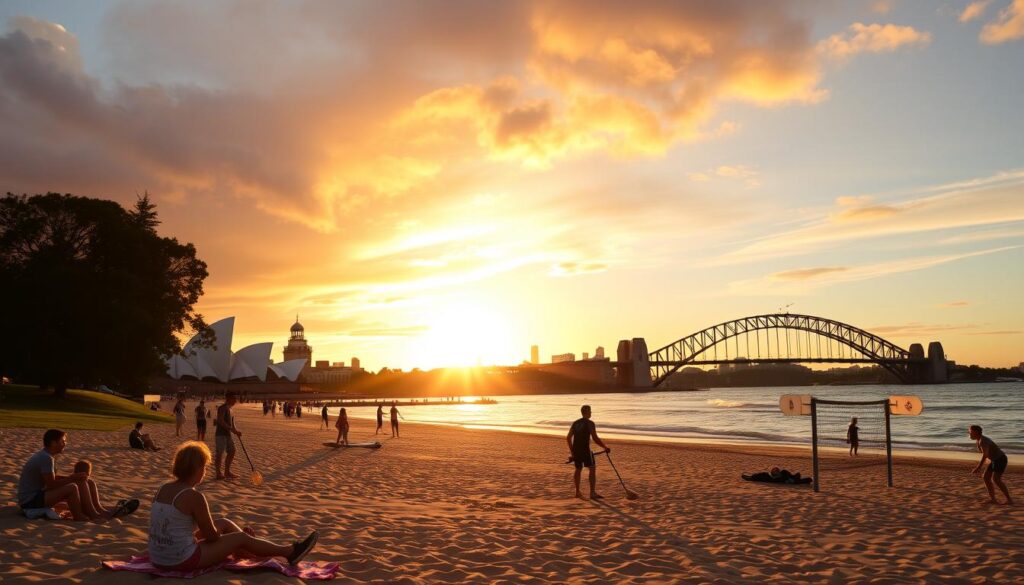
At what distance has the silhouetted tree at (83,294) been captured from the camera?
3347cm

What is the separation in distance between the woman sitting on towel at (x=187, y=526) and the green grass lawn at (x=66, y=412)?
67.7 ft

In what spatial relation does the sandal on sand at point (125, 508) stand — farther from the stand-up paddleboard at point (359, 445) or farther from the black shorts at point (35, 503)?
the stand-up paddleboard at point (359, 445)

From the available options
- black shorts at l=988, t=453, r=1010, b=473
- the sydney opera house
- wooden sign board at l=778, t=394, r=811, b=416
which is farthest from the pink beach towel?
the sydney opera house

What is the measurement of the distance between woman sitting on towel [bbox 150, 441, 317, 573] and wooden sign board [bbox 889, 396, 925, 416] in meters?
14.0

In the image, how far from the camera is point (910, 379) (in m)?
181

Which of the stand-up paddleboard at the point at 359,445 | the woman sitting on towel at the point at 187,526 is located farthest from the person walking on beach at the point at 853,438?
the woman sitting on towel at the point at 187,526

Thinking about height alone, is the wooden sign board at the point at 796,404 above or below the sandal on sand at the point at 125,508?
above

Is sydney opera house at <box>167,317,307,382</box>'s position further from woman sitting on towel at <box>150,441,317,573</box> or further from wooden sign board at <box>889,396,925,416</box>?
woman sitting on towel at <box>150,441,317,573</box>

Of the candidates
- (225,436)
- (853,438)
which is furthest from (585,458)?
(853,438)

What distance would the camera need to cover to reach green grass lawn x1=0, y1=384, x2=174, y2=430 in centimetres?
2433

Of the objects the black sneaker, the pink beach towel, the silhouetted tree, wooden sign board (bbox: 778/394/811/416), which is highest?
the silhouetted tree

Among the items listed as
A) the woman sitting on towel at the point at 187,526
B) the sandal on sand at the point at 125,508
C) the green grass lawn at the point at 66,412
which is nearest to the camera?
the woman sitting on towel at the point at 187,526

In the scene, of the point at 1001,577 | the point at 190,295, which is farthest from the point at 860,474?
the point at 190,295

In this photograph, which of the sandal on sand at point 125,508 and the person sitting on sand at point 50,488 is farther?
the sandal on sand at point 125,508
